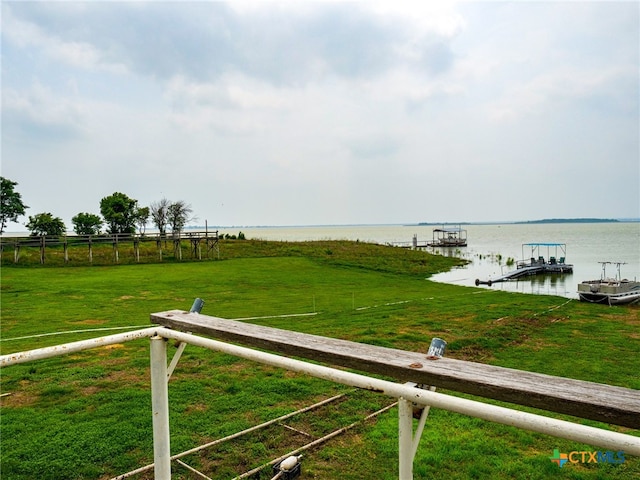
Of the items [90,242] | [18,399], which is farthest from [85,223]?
[18,399]

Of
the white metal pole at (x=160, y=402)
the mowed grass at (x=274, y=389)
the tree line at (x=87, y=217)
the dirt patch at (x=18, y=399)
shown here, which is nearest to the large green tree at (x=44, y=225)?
the tree line at (x=87, y=217)

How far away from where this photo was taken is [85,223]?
4328cm

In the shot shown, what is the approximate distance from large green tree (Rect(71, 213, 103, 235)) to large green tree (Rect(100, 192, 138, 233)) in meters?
1.06

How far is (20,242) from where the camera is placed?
27.5 metres

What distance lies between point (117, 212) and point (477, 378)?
47383mm

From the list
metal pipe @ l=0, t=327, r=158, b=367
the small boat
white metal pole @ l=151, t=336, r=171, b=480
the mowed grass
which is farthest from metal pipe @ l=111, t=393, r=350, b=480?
the small boat

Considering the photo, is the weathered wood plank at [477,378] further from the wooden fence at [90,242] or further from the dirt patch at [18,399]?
the wooden fence at [90,242]

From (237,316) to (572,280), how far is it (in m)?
27.8

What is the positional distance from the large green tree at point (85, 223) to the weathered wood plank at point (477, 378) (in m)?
46.3

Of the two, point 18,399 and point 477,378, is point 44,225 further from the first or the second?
point 477,378

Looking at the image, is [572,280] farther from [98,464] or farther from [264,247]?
[98,464]

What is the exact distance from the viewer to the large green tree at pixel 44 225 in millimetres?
38469

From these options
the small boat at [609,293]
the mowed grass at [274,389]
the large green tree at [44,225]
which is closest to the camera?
the mowed grass at [274,389]

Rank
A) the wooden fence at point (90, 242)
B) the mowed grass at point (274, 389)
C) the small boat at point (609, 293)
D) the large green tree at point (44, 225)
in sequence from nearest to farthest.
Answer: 1. the mowed grass at point (274, 389)
2. the small boat at point (609, 293)
3. the wooden fence at point (90, 242)
4. the large green tree at point (44, 225)
